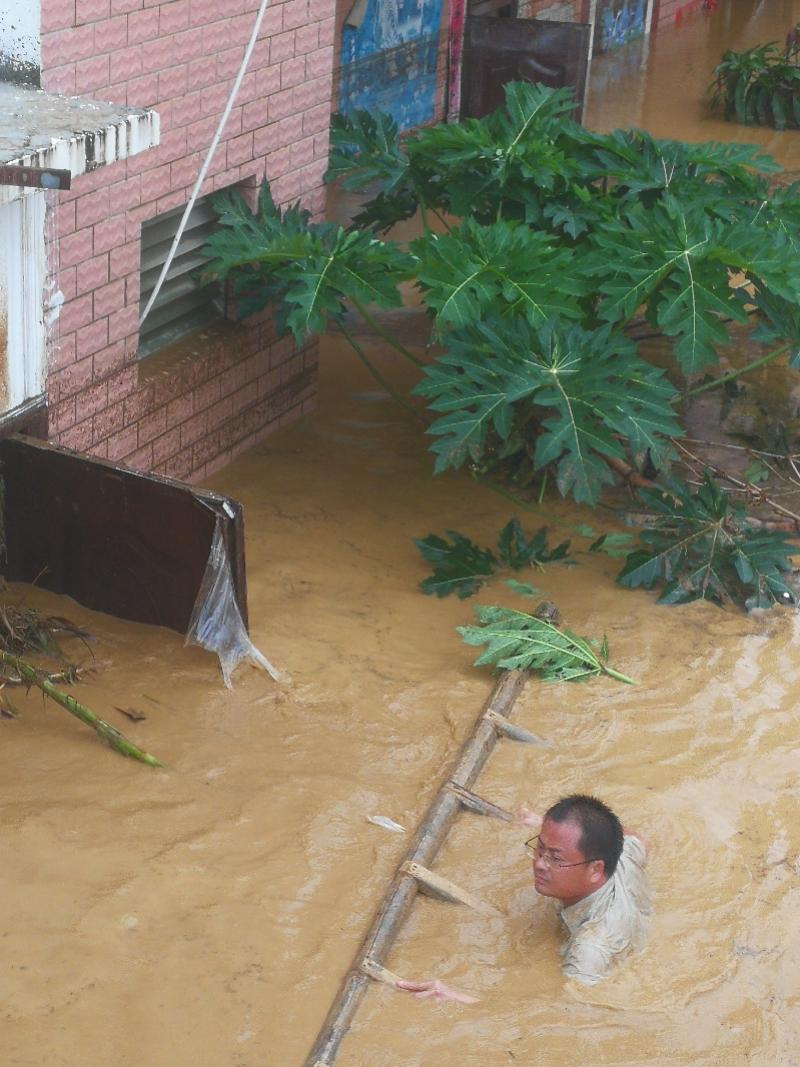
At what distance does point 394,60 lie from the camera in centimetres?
1333

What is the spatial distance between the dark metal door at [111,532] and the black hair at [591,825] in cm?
176

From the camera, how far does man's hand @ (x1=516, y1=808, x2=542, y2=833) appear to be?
5.23m

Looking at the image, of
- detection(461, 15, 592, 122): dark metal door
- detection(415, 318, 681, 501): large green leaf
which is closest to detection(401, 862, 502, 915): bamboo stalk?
detection(415, 318, 681, 501): large green leaf

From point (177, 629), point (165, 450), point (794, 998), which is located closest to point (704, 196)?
point (165, 450)

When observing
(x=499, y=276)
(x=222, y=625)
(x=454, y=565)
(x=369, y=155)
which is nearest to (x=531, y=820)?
(x=222, y=625)

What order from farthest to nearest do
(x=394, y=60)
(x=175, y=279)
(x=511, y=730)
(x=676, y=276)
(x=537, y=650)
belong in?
(x=394, y=60) < (x=175, y=279) < (x=676, y=276) < (x=537, y=650) < (x=511, y=730)

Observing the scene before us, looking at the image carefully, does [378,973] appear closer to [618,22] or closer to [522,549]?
[522,549]

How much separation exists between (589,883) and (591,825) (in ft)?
0.66

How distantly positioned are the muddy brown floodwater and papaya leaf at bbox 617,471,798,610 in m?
0.11

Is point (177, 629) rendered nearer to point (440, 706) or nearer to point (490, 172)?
point (440, 706)

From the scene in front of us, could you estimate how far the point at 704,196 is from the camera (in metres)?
7.46

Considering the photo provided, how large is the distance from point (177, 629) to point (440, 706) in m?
1.14

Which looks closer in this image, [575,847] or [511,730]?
[575,847]

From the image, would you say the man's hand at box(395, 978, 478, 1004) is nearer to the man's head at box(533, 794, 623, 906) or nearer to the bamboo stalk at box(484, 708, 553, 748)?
the man's head at box(533, 794, 623, 906)
